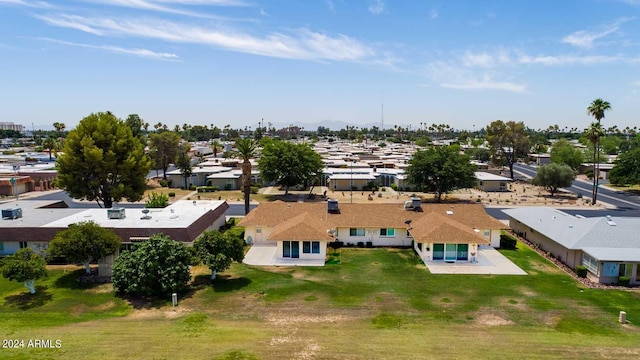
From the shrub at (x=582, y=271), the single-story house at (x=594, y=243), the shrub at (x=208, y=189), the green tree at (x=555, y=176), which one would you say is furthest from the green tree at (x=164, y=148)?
the shrub at (x=582, y=271)

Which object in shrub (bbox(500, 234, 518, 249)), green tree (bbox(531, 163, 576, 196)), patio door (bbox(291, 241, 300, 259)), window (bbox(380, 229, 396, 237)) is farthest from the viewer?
green tree (bbox(531, 163, 576, 196))

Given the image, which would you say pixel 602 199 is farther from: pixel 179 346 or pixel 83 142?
pixel 83 142

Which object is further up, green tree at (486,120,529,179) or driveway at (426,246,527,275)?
green tree at (486,120,529,179)

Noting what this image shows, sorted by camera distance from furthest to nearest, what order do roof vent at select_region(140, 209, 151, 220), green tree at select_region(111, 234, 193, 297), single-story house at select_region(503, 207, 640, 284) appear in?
roof vent at select_region(140, 209, 151, 220) → single-story house at select_region(503, 207, 640, 284) → green tree at select_region(111, 234, 193, 297)

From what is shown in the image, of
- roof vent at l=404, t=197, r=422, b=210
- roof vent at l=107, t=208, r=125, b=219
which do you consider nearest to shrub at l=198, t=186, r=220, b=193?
roof vent at l=107, t=208, r=125, b=219

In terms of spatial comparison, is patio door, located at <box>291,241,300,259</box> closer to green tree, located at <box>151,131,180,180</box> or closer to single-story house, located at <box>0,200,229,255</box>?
single-story house, located at <box>0,200,229,255</box>

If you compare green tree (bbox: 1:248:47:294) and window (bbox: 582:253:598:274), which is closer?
green tree (bbox: 1:248:47:294)

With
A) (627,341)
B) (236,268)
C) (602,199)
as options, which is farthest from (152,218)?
(602,199)
